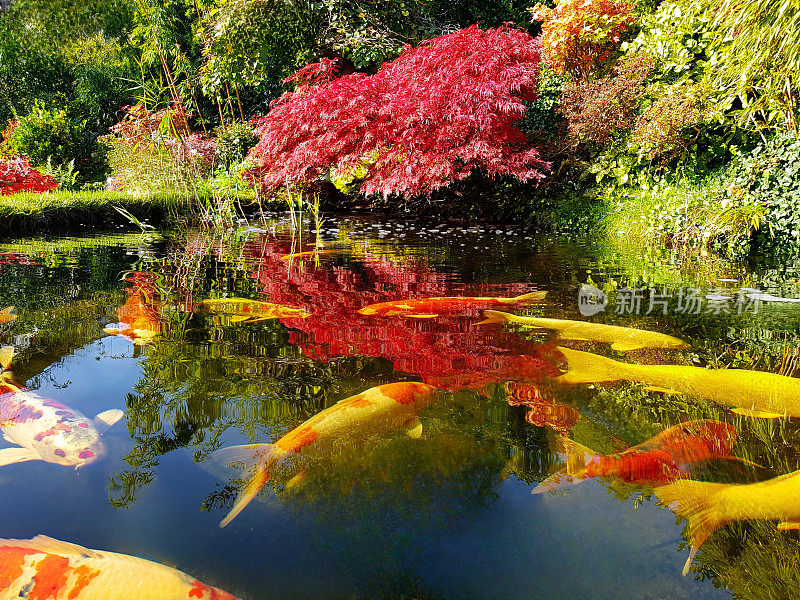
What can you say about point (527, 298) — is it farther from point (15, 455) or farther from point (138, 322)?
point (15, 455)

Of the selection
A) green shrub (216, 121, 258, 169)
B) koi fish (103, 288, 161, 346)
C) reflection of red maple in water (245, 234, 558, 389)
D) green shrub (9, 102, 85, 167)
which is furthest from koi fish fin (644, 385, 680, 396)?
green shrub (9, 102, 85, 167)

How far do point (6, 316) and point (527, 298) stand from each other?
255 centimetres

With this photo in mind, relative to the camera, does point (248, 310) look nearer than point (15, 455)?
No

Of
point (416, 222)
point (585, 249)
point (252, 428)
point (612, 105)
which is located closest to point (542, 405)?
point (252, 428)

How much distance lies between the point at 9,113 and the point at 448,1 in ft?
40.3

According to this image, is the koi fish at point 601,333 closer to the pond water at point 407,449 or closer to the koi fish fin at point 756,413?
the pond water at point 407,449

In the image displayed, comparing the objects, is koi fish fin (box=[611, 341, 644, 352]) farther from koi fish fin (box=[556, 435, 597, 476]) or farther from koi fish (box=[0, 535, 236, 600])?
koi fish (box=[0, 535, 236, 600])

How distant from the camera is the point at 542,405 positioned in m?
1.49

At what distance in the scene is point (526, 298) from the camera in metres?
2.98

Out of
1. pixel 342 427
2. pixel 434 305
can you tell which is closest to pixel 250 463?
pixel 342 427

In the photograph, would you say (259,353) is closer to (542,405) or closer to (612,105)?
(542,405)

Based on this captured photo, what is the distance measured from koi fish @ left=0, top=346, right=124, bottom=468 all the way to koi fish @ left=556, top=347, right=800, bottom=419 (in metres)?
1.31

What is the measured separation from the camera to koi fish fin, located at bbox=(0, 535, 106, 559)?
909 millimetres

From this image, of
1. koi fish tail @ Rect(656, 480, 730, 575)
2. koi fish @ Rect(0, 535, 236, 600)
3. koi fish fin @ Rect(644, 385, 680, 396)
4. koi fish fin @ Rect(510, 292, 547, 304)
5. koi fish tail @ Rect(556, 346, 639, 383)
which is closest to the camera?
koi fish @ Rect(0, 535, 236, 600)
